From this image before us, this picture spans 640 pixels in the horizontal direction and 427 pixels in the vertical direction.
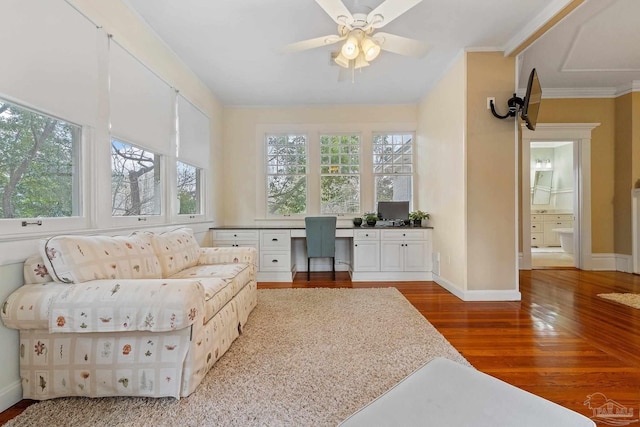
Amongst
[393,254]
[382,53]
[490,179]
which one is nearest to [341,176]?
[393,254]

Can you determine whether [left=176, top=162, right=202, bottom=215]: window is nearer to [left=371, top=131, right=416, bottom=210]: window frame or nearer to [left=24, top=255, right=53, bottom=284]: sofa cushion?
[left=24, top=255, right=53, bottom=284]: sofa cushion

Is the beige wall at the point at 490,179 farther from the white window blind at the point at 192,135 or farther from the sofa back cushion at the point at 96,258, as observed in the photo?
the white window blind at the point at 192,135

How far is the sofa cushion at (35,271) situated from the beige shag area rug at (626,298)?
5.03 meters

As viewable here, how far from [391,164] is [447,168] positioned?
134cm

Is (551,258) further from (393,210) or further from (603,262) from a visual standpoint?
(393,210)

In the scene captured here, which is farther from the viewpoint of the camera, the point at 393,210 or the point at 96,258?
the point at 393,210

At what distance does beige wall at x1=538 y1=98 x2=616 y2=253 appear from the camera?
4.71 m

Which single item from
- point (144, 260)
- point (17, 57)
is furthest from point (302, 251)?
point (17, 57)

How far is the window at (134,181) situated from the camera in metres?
2.43

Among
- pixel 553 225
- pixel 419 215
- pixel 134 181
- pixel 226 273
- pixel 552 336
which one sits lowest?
pixel 552 336

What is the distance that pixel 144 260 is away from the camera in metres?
2.09

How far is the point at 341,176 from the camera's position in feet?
16.5

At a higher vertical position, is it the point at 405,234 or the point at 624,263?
the point at 405,234

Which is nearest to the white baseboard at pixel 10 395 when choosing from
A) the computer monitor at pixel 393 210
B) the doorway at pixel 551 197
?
the computer monitor at pixel 393 210
